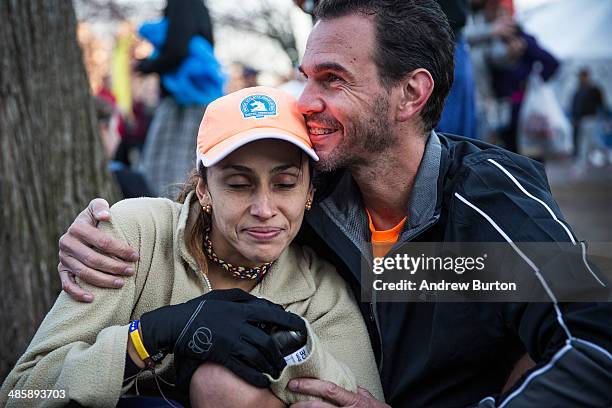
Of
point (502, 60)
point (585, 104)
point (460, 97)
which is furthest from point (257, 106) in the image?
point (585, 104)

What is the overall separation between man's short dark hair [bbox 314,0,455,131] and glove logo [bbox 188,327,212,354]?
123 cm

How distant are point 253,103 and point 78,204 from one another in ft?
5.81

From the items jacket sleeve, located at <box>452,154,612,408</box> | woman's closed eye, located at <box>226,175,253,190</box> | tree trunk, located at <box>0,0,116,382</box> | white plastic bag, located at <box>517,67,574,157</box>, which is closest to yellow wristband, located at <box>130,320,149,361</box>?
woman's closed eye, located at <box>226,175,253,190</box>

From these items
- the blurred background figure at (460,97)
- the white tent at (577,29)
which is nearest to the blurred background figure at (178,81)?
the blurred background figure at (460,97)

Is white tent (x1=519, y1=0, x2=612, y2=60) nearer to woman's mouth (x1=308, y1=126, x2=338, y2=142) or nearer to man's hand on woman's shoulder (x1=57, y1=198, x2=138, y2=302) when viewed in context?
woman's mouth (x1=308, y1=126, x2=338, y2=142)

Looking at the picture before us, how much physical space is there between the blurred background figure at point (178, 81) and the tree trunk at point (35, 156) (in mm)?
2092

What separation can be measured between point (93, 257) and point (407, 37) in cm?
144

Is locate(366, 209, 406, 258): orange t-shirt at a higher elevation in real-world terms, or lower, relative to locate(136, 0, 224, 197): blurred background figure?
lower

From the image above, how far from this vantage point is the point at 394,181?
3.05 metres

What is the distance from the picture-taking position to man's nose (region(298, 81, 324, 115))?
2980 millimetres

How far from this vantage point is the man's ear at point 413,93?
3.06 m

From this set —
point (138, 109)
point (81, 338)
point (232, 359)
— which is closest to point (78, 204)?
point (81, 338)

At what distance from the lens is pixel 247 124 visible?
2.68 metres

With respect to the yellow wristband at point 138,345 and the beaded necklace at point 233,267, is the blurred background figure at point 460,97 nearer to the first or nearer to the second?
the beaded necklace at point 233,267
